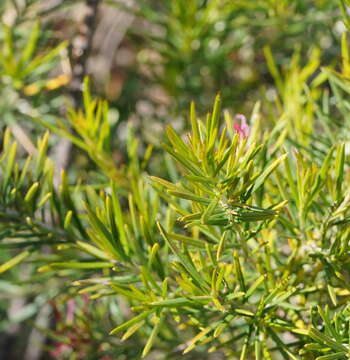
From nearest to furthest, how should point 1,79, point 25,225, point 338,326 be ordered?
point 338,326
point 25,225
point 1,79

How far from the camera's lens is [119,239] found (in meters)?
0.36

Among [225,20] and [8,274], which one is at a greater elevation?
[225,20]

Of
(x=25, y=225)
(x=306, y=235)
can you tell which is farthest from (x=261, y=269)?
(x=25, y=225)

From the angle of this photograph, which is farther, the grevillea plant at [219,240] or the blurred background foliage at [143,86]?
the blurred background foliage at [143,86]

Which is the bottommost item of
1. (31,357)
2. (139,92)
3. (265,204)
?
(31,357)

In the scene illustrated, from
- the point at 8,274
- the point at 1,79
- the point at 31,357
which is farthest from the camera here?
the point at 8,274

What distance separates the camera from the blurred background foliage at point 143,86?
461 millimetres

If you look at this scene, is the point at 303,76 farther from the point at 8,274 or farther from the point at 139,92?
the point at 8,274

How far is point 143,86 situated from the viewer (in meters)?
0.92

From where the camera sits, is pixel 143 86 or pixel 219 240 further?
pixel 143 86

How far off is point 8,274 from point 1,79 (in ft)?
1.45

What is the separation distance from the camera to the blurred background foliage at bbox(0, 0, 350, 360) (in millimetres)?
461

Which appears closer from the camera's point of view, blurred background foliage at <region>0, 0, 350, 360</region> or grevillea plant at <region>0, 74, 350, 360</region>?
grevillea plant at <region>0, 74, 350, 360</region>

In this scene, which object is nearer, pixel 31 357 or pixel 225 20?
pixel 225 20
